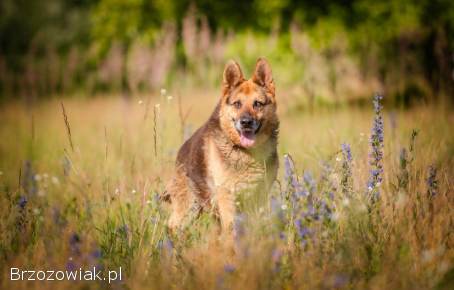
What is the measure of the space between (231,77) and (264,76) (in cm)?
33

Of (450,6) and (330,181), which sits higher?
(450,6)

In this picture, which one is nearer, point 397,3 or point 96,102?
point 397,3

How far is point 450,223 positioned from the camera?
3.71m

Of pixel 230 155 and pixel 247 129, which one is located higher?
pixel 247 129

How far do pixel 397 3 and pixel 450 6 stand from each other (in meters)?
1.21

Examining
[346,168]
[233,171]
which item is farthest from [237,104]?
[346,168]

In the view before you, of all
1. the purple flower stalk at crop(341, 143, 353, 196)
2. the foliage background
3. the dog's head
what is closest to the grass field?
the purple flower stalk at crop(341, 143, 353, 196)

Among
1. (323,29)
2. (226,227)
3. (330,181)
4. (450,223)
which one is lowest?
(226,227)

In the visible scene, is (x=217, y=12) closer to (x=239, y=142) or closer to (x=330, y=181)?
(x=239, y=142)

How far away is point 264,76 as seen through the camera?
5.23 metres

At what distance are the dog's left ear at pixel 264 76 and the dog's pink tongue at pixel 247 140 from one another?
57 centimetres

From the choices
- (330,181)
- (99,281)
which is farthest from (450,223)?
(99,281)

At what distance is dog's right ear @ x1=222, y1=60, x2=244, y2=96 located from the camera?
5055 millimetres

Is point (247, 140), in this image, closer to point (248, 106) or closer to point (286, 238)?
point (248, 106)
